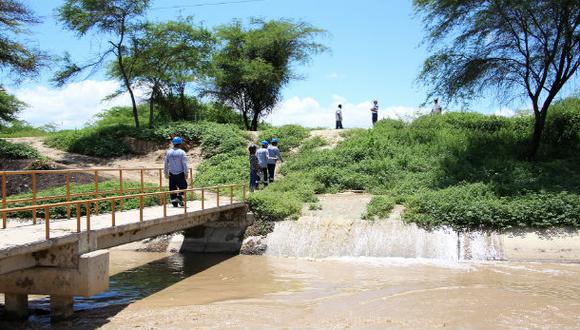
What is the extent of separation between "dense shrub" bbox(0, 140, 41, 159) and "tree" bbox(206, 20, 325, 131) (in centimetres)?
1243

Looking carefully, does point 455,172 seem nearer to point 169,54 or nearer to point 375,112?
point 375,112

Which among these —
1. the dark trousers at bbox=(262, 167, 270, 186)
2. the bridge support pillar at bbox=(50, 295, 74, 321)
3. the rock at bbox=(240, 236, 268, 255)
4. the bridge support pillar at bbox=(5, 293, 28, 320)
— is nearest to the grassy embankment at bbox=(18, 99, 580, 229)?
the dark trousers at bbox=(262, 167, 270, 186)

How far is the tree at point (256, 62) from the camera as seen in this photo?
122 ft

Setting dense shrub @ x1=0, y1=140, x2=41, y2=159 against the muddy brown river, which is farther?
dense shrub @ x1=0, y1=140, x2=41, y2=159

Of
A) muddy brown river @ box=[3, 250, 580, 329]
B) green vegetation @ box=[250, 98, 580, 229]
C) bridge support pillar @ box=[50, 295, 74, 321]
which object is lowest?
muddy brown river @ box=[3, 250, 580, 329]

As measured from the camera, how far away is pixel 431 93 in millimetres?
24094

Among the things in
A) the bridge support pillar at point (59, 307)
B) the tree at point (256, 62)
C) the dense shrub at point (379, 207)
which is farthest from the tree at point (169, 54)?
the bridge support pillar at point (59, 307)

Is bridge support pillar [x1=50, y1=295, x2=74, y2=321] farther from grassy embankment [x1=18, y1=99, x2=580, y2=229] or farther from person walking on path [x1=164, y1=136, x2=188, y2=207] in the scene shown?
grassy embankment [x1=18, y1=99, x2=580, y2=229]

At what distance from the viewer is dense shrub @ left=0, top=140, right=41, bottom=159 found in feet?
93.1

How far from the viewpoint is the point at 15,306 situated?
34.2ft

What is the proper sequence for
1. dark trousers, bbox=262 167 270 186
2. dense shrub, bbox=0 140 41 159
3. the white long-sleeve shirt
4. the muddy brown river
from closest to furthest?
the muddy brown river, the white long-sleeve shirt, dark trousers, bbox=262 167 270 186, dense shrub, bbox=0 140 41 159

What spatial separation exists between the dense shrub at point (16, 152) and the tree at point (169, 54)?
7852 mm

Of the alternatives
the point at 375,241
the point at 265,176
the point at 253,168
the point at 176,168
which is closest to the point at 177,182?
the point at 176,168

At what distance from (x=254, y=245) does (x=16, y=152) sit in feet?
56.9
